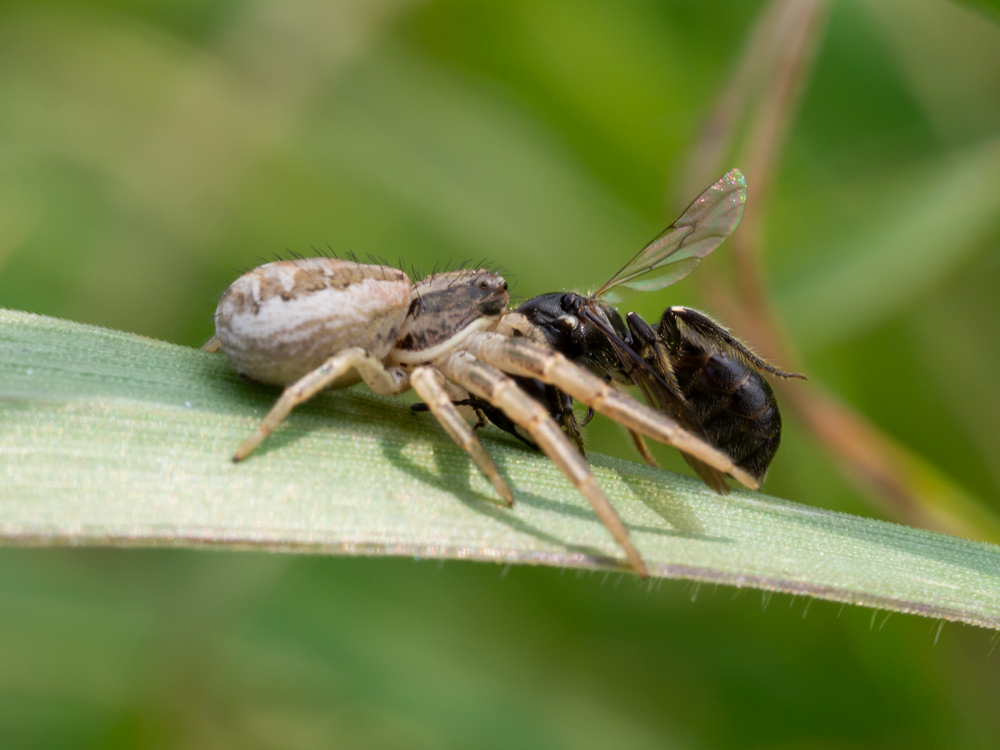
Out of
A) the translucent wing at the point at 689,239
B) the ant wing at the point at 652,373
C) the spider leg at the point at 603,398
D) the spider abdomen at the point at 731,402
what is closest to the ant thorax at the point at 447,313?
the spider leg at the point at 603,398

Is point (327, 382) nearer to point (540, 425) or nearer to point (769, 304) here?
point (540, 425)

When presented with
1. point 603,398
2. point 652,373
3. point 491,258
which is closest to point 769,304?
point 652,373

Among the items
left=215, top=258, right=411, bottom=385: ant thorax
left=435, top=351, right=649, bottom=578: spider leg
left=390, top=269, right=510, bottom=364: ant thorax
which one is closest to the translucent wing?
left=390, top=269, right=510, bottom=364: ant thorax

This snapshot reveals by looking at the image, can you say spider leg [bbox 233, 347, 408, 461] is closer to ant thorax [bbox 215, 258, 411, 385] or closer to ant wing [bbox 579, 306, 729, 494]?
ant thorax [bbox 215, 258, 411, 385]

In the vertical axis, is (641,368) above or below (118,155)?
above

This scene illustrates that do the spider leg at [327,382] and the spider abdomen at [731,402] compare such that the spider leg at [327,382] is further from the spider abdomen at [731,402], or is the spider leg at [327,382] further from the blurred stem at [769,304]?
the blurred stem at [769,304]

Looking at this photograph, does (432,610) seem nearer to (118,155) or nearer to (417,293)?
(417,293)

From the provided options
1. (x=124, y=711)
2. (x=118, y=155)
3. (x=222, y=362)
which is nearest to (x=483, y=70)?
(x=118, y=155)
